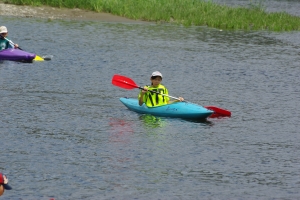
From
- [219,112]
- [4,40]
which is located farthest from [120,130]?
[4,40]

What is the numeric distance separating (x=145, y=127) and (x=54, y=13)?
21066 mm

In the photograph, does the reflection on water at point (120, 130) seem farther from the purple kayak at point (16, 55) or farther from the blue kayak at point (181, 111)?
the purple kayak at point (16, 55)

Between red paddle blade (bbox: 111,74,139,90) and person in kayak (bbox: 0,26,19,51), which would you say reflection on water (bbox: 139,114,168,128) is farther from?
person in kayak (bbox: 0,26,19,51)

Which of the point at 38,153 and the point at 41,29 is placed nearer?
the point at 38,153

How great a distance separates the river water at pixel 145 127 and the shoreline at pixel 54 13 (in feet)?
20.2

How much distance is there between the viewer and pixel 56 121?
16.0 m

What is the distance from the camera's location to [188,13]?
36.8 meters

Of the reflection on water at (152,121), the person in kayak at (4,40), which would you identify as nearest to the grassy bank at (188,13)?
the person in kayak at (4,40)

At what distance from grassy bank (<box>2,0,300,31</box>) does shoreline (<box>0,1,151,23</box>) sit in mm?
335

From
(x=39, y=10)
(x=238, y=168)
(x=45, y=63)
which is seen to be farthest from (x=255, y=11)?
(x=238, y=168)

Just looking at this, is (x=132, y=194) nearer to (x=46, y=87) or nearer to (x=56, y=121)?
(x=56, y=121)

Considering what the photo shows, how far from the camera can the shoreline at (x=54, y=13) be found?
116 ft

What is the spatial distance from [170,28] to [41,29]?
5741 mm

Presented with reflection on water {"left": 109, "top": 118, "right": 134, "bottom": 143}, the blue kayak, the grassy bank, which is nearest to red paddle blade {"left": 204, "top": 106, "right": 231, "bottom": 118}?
the blue kayak
